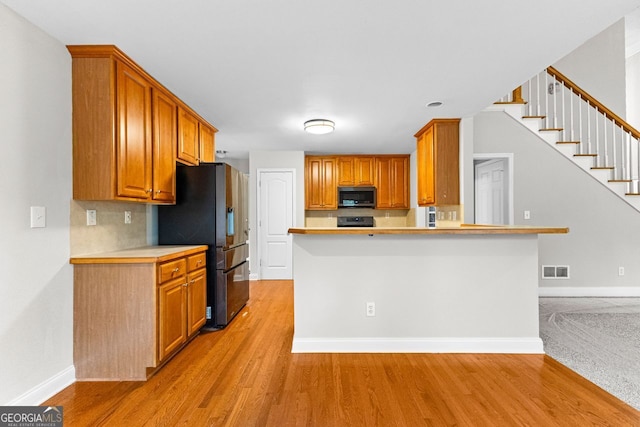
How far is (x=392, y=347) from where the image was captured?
2658 mm

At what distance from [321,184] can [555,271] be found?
12.5 feet

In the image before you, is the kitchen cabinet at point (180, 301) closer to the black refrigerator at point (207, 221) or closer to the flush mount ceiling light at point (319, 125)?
the black refrigerator at point (207, 221)

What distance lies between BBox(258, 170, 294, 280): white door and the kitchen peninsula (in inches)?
114

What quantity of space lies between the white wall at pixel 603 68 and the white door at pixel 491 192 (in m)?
1.85

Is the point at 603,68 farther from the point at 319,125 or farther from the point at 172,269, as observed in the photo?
the point at 172,269

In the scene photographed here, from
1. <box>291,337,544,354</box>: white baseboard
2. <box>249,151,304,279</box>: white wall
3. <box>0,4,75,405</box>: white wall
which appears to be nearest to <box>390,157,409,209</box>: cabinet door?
<box>249,151,304,279</box>: white wall

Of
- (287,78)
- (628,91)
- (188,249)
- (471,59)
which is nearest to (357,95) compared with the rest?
(287,78)

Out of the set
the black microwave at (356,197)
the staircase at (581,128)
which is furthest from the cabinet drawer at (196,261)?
the staircase at (581,128)

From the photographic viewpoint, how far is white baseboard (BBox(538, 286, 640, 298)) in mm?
4418

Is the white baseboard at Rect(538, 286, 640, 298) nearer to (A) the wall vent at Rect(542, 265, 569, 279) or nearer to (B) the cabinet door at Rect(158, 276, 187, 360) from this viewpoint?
(A) the wall vent at Rect(542, 265, 569, 279)

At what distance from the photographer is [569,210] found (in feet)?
14.7

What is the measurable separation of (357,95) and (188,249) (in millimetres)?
2087

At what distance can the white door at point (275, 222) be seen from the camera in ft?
18.1

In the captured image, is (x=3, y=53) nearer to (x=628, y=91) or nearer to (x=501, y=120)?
(x=501, y=120)
